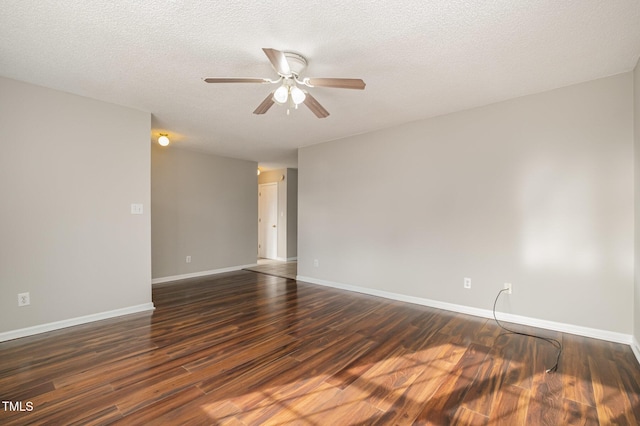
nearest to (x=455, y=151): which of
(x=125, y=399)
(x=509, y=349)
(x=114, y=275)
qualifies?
(x=509, y=349)

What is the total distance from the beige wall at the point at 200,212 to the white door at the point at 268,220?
1.16m

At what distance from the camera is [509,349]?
98.8 inches

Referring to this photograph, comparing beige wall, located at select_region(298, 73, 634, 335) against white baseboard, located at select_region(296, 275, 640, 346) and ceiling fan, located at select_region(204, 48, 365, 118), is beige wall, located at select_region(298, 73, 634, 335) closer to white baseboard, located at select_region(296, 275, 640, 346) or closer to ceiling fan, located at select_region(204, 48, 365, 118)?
white baseboard, located at select_region(296, 275, 640, 346)

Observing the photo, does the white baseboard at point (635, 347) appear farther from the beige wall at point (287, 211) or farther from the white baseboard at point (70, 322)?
the beige wall at point (287, 211)

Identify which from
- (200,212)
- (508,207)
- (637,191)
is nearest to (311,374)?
(508,207)

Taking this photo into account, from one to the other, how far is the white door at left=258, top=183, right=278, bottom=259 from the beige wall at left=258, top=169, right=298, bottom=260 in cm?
17

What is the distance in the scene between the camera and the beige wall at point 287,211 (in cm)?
754

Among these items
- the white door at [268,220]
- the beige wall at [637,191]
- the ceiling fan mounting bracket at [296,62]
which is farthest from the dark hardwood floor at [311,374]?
the white door at [268,220]

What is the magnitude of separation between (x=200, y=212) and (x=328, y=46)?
14.9 feet

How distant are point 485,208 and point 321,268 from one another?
109 inches

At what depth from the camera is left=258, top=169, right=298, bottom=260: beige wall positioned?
7.54 meters

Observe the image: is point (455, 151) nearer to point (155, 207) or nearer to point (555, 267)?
point (555, 267)

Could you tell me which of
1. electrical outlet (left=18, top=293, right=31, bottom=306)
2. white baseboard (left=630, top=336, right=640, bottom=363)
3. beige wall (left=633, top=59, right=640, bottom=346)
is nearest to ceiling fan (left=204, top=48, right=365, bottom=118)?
beige wall (left=633, top=59, right=640, bottom=346)

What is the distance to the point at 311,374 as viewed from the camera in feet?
6.92
